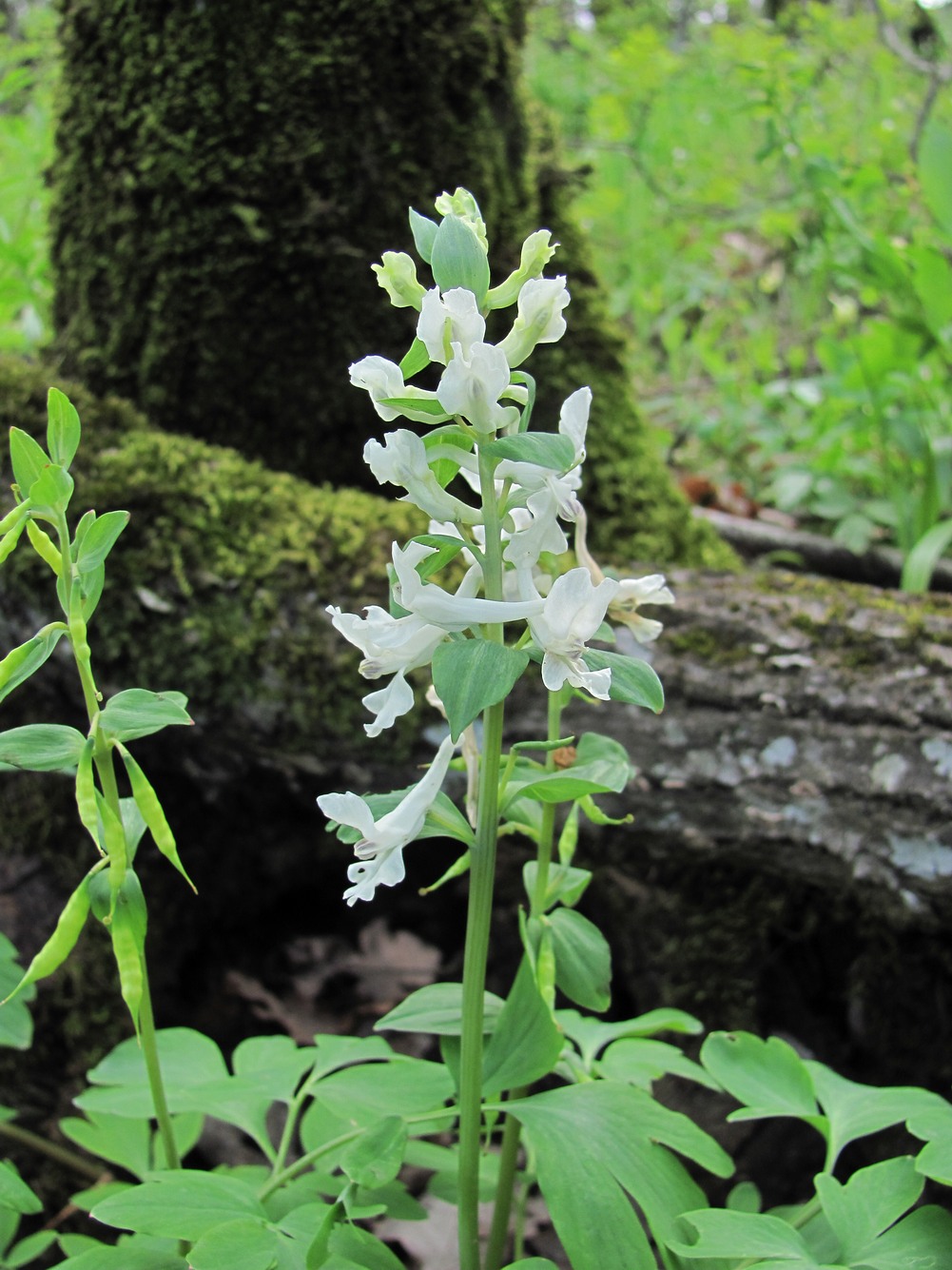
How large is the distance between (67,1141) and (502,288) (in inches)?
72.2

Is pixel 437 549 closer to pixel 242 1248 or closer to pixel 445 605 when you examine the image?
pixel 445 605

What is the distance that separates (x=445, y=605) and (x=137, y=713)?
347 millimetres

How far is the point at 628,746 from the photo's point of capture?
1846 millimetres

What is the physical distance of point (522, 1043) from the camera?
104 cm

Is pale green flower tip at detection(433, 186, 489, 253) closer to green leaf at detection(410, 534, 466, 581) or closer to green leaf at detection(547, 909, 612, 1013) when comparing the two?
green leaf at detection(410, 534, 466, 581)

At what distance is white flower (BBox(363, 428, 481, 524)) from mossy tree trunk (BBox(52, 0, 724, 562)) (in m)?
1.70

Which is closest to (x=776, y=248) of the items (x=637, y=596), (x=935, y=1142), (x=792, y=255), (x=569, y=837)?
(x=792, y=255)

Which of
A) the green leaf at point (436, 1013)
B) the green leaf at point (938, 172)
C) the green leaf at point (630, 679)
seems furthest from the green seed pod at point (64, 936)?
the green leaf at point (938, 172)

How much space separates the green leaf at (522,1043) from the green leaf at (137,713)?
1.57 feet

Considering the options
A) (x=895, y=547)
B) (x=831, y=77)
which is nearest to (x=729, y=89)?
(x=831, y=77)

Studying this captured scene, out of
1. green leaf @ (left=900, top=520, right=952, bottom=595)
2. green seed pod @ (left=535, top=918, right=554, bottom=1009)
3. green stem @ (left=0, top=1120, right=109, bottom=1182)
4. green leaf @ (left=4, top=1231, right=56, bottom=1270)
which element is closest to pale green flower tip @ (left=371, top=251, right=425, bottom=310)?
green seed pod @ (left=535, top=918, right=554, bottom=1009)

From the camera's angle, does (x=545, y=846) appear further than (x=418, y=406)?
Yes

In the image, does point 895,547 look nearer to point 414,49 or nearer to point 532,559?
point 414,49

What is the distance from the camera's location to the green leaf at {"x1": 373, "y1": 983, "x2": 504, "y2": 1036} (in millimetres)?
1115
